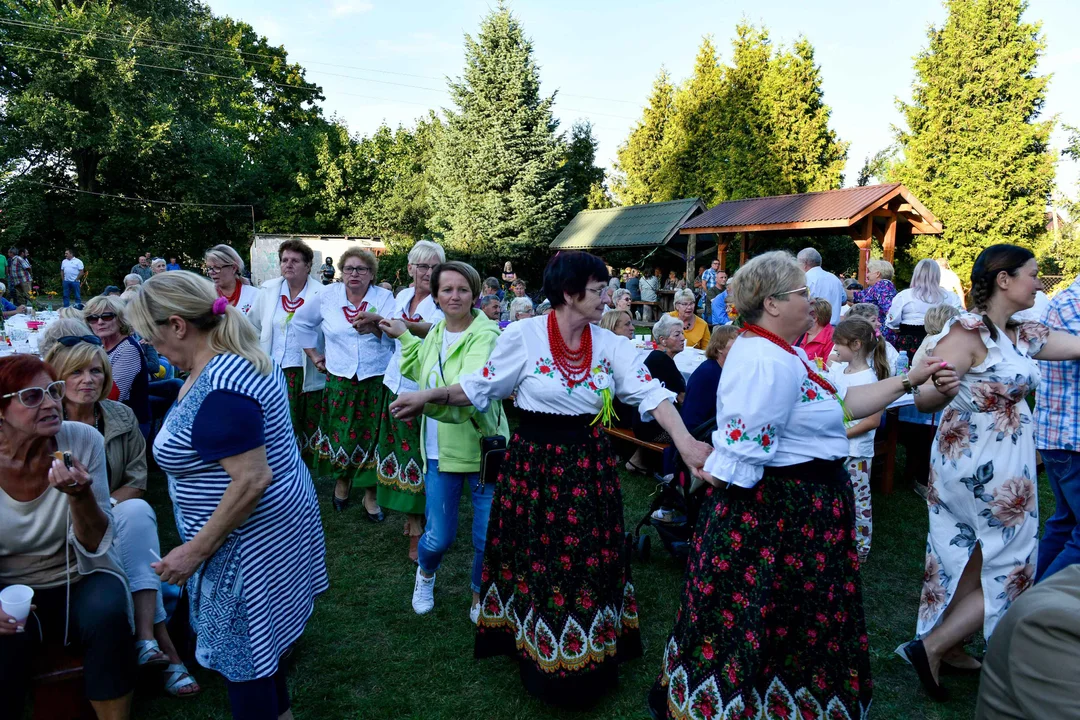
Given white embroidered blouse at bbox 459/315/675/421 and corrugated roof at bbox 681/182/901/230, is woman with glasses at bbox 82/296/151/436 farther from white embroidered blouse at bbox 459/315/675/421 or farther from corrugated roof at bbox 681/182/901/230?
corrugated roof at bbox 681/182/901/230

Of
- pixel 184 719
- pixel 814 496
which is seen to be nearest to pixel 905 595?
pixel 814 496

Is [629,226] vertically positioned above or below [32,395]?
above

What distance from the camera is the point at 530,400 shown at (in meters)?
3.04

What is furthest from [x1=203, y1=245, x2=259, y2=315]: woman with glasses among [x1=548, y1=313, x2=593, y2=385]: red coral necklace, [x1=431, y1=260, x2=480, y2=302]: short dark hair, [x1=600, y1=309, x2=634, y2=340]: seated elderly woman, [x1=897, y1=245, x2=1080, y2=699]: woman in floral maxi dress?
[x1=897, y1=245, x2=1080, y2=699]: woman in floral maxi dress

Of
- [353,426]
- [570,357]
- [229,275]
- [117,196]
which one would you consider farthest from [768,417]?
[117,196]

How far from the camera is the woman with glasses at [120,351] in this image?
449 cm

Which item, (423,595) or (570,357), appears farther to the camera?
(423,595)

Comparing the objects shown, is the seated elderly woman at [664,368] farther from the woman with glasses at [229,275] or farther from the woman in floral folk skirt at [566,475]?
the woman with glasses at [229,275]

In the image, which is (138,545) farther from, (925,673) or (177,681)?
(925,673)

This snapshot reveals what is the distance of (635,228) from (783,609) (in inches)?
842

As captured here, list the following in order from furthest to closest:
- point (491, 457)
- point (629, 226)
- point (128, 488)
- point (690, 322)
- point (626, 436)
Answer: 1. point (629, 226)
2. point (690, 322)
3. point (626, 436)
4. point (128, 488)
5. point (491, 457)

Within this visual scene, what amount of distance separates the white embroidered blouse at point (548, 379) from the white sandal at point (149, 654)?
1.95m

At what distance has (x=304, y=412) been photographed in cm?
588

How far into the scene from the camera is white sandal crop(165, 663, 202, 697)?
324 centimetres
